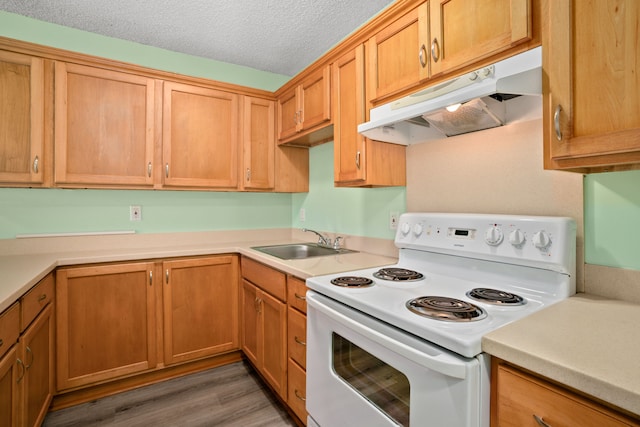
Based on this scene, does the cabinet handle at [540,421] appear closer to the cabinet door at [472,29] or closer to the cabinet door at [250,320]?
the cabinet door at [472,29]

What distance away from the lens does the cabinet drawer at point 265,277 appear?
1790 mm

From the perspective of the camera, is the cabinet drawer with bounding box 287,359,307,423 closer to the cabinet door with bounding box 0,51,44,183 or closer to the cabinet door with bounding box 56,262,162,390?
the cabinet door with bounding box 56,262,162,390

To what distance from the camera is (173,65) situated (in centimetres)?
263

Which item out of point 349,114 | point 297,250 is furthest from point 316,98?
point 297,250

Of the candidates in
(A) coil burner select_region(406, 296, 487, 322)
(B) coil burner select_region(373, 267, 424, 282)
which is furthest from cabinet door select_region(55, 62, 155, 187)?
(A) coil burner select_region(406, 296, 487, 322)

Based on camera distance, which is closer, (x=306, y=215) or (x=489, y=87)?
(x=489, y=87)

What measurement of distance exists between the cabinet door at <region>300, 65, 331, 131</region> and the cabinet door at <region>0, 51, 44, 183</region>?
167 centimetres

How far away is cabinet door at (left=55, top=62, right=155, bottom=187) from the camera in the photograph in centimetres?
204

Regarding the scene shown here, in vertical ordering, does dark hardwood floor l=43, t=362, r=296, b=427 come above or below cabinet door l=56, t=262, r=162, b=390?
below

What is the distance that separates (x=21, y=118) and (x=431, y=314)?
2557 millimetres

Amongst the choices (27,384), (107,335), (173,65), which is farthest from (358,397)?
(173,65)

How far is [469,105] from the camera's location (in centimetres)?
128

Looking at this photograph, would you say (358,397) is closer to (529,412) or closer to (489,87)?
(529,412)

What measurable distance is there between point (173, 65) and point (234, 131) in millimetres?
765
